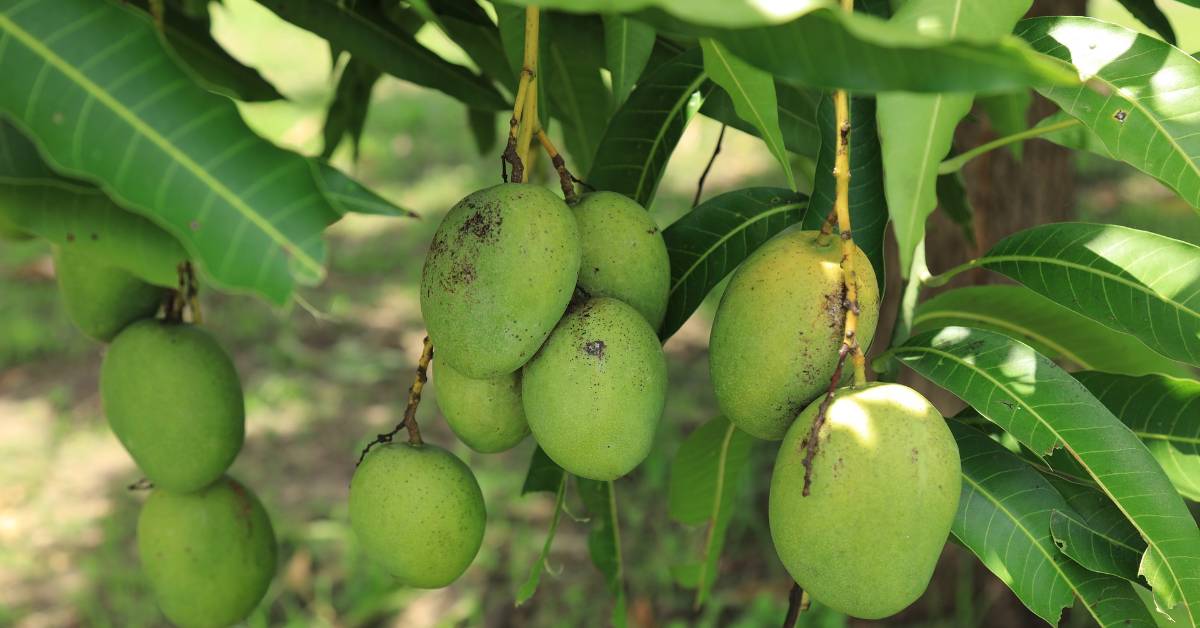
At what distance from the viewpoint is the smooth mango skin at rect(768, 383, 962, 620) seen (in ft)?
2.80

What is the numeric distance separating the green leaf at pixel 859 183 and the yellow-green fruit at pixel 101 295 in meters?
0.86

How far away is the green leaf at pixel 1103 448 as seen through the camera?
3.15 feet

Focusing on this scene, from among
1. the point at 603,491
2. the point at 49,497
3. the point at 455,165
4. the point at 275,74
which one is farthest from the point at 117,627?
the point at 275,74

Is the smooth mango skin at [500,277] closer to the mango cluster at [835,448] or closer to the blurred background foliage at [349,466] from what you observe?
the mango cluster at [835,448]

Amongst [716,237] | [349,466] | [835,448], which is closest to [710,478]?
[716,237]

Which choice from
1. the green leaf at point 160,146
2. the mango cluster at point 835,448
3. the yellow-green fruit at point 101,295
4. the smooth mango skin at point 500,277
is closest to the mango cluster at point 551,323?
the smooth mango skin at point 500,277

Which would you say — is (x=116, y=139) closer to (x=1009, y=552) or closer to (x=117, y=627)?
(x=1009, y=552)

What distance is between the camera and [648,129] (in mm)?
1226

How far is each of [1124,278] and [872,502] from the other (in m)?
0.39

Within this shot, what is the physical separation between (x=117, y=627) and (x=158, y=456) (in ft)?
5.39

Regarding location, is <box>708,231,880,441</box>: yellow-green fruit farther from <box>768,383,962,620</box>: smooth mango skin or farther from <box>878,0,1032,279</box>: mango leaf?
<box>878,0,1032,279</box>: mango leaf

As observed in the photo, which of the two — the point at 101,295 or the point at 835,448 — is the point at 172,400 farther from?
the point at 835,448

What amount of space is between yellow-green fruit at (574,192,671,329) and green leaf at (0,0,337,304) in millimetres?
338

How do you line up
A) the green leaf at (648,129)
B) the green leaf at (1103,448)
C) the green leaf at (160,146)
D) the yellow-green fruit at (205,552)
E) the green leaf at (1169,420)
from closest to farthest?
1. the green leaf at (160,146)
2. the green leaf at (1103,448)
3. the green leaf at (1169,420)
4. the green leaf at (648,129)
5. the yellow-green fruit at (205,552)
